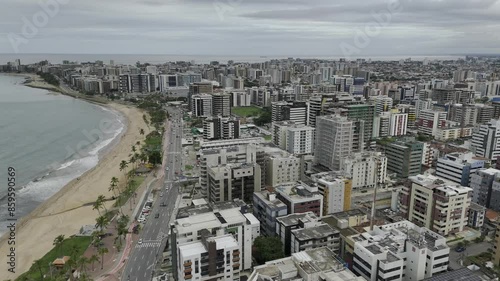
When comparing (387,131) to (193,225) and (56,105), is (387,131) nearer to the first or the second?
(193,225)

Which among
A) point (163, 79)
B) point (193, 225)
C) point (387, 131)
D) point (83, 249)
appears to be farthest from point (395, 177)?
point (163, 79)

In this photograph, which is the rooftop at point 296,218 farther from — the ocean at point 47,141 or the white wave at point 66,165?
the white wave at point 66,165

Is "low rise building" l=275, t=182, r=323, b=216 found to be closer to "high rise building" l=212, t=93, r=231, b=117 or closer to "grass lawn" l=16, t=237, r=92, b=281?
"grass lawn" l=16, t=237, r=92, b=281

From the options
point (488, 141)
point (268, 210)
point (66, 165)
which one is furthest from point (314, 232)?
point (66, 165)

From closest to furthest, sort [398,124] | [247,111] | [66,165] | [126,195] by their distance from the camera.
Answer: [126,195]
[66,165]
[398,124]
[247,111]

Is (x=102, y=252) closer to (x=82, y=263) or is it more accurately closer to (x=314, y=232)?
(x=82, y=263)

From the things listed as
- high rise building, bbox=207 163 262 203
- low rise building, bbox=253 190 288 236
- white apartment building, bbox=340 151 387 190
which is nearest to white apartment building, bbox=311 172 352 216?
low rise building, bbox=253 190 288 236

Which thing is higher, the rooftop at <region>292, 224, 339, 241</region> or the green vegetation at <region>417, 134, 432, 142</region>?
the rooftop at <region>292, 224, 339, 241</region>
